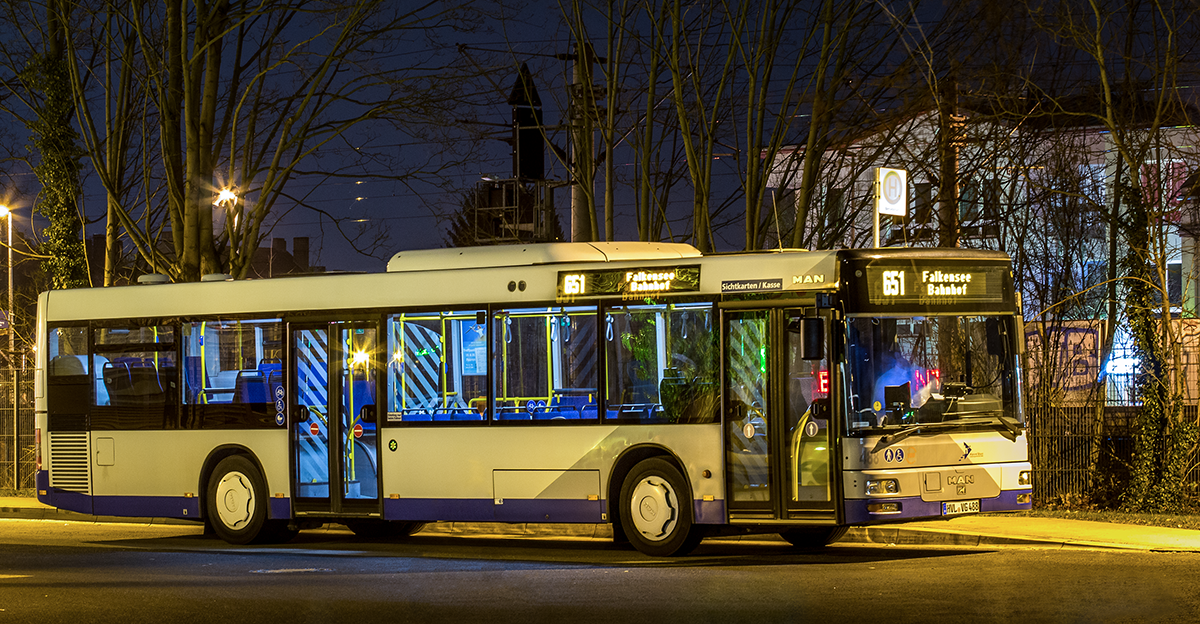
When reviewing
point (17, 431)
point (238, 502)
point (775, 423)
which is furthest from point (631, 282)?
point (17, 431)

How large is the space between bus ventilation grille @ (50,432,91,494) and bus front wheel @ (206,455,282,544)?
1.98 metres

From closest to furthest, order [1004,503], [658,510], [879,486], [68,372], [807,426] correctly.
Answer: [879,486] < [807,426] < [1004,503] < [658,510] < [68,372]

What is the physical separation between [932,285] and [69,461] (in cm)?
1088

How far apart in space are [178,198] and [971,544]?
15.0m

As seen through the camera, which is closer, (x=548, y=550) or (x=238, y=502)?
(x=548, y=550)

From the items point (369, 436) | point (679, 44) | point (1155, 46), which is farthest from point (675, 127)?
point (369, 436)

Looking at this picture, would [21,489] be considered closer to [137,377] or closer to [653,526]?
[137,377]

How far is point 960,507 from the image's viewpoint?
1283 centimetres

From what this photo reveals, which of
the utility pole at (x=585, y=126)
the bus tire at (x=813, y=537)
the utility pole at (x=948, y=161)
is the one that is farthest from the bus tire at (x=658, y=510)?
the utility pole at (x=948, y=161)

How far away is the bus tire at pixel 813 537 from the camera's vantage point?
572 inches

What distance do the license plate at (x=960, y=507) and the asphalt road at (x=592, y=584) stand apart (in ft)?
1.45

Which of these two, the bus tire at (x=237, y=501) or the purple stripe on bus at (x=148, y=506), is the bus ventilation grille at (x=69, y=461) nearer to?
the purple stripe on bus at (x=148, y=506)

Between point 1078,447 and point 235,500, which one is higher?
point 1078,447

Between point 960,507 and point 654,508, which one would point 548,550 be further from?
point 960,507
